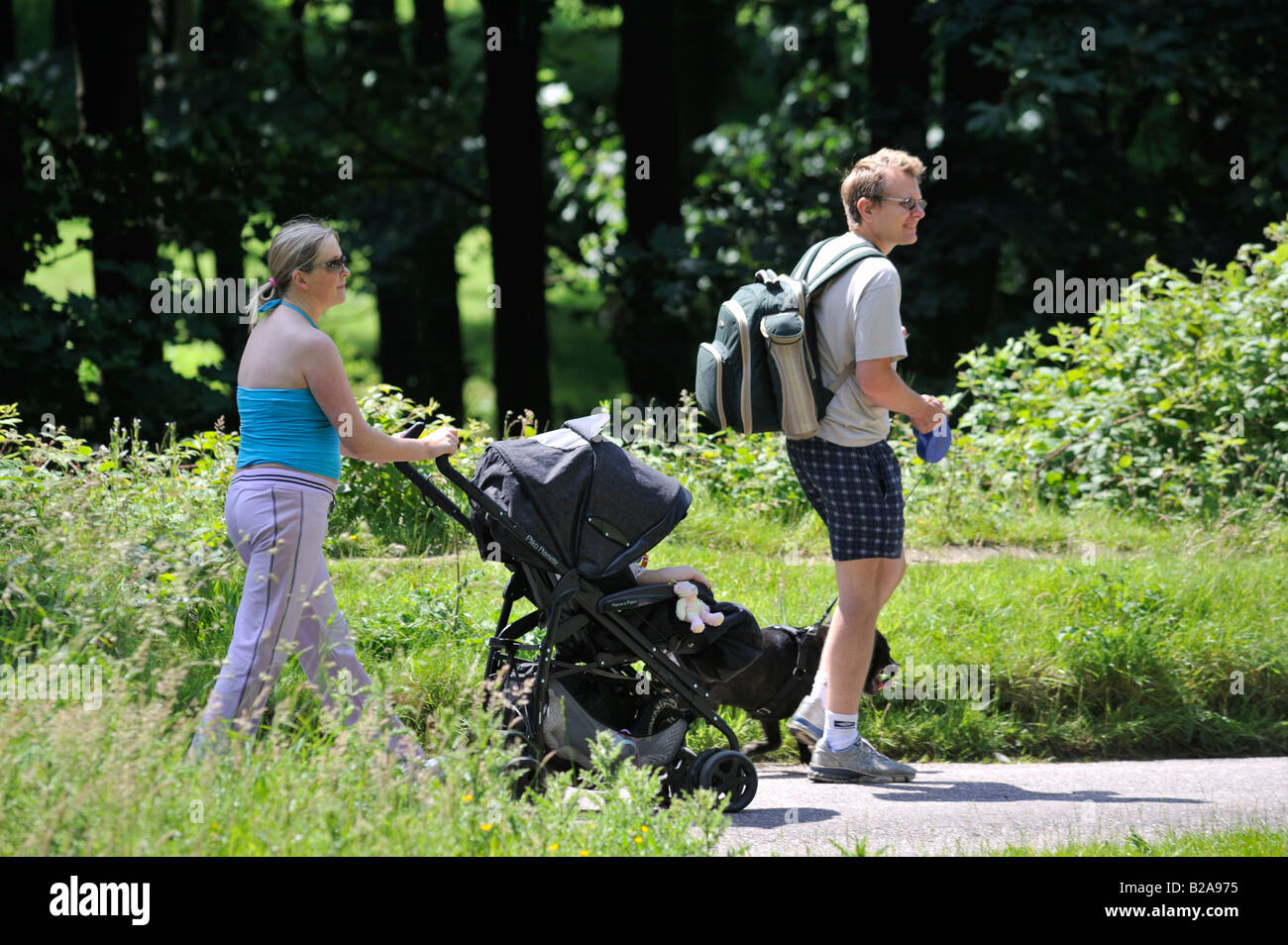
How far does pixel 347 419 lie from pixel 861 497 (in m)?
1.76

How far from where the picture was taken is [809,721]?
5.02 m

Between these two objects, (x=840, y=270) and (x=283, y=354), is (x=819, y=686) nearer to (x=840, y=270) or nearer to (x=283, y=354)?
(x=840, y=270)

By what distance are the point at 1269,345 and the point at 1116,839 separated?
4.44 meters

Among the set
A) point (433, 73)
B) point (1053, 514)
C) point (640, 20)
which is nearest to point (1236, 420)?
point (1053, 514)

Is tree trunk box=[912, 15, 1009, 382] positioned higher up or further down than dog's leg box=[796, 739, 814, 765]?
higher up

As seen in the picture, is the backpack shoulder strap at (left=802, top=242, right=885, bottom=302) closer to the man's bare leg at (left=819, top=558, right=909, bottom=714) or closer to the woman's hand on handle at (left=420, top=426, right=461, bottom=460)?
the man's bare leg at (left=819, top=558, right=909, bottom=714)

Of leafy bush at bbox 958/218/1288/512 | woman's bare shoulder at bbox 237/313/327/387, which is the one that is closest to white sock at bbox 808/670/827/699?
woman's bare shoulder at bbox 237/313/327/387

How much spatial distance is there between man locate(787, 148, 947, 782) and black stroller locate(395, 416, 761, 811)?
0.40 meters

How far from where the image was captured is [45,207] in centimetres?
1012

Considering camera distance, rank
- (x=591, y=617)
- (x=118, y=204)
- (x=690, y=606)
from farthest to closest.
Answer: (x=118, y=204) < (x=690, y=606) < (x=591, y=617)

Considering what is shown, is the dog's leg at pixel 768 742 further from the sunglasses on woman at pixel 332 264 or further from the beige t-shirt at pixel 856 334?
the sunglasses on woman at pixel 332 264

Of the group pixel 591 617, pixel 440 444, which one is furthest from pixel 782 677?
pixel 440 444

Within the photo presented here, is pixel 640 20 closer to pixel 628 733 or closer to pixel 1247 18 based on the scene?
pixel 1247 18

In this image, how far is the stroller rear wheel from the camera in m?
4.45
